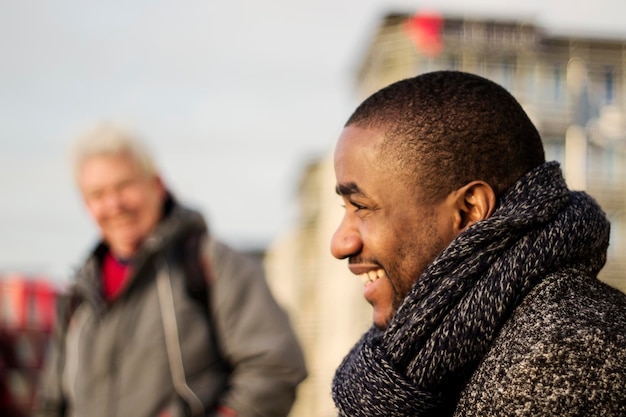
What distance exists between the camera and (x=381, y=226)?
2.29 meters

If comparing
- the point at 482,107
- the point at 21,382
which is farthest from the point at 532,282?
the point at 21,382

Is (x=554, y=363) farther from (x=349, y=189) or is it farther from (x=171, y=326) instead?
(x=171, y=326)

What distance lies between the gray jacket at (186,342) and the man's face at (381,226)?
1.61m

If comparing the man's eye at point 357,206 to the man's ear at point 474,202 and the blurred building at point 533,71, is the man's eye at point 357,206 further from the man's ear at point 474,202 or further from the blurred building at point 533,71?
the blurred building at point 533,71

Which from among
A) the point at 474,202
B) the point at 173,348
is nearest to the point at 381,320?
the point at 474,202

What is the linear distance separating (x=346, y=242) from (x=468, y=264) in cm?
33

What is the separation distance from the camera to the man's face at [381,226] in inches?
88.5

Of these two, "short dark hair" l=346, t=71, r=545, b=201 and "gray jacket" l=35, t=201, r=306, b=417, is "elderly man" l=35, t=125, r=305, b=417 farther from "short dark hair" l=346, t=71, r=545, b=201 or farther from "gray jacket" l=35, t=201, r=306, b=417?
"short dark hair" l=346, t=71, r=545, b=201

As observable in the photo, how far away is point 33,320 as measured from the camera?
37.1 metres

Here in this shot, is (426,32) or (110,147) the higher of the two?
(426,32)

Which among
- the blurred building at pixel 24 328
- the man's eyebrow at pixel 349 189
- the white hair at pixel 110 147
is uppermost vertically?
the white hair at pixel 110 147

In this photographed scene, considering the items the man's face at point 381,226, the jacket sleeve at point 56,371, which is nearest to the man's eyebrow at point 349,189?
the man's face at point 381,226

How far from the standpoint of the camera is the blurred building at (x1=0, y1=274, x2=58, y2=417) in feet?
113

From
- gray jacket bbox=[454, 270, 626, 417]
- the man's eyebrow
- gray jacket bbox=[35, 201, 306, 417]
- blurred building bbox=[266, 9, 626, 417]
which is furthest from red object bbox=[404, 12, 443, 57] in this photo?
gray jacket bbox=[454, 270, 626, 417]
